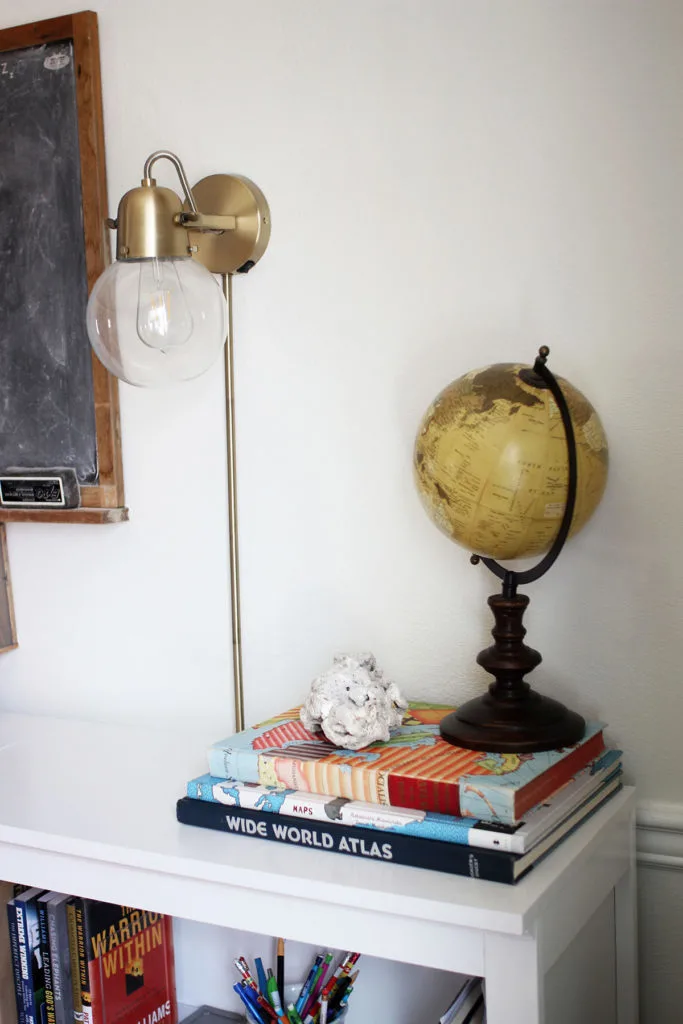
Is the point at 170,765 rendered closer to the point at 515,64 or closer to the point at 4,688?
the point at 4,688

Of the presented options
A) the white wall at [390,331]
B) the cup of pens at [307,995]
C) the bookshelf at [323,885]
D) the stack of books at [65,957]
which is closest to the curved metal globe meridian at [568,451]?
the white wall at [390,331]

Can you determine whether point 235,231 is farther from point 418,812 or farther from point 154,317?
point 418,812

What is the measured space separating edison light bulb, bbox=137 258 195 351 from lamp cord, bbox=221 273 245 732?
24 centimetres

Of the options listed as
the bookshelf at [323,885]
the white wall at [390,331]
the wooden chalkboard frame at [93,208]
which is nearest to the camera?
the bookshelf at [323,885]

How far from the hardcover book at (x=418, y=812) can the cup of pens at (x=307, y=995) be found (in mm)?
360

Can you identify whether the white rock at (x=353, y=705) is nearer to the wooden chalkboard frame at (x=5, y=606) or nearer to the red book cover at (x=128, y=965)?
the red book cover at (x=128, y=965)

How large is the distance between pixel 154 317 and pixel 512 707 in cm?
56

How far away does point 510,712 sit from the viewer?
1.08m

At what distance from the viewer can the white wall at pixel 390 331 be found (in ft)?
3.81

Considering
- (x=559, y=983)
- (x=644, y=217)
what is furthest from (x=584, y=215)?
(x=559, y=983)

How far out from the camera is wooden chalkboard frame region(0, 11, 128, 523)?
144 centimetres

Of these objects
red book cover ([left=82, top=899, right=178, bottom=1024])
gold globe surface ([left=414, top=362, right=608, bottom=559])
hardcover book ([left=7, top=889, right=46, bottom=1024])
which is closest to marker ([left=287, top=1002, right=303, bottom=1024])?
red book cover ([left=82, top=899, right=178, bottom=1024])

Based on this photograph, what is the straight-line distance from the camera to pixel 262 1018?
130 cm

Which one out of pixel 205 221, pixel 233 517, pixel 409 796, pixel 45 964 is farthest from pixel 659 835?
pixel 205 221
